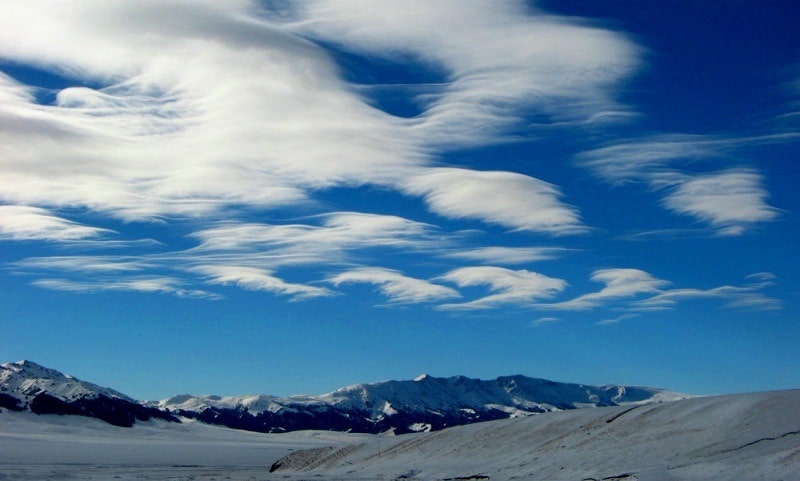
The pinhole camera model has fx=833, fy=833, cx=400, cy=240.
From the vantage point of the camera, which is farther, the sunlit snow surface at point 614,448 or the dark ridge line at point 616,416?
the dark ridge line at point 616,416

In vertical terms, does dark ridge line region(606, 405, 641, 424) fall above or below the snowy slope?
above

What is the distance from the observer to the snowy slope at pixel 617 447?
23531 millimetres

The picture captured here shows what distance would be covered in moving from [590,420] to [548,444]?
122 inches

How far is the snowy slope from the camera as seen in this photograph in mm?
23531

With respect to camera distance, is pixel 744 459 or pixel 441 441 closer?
pixel 744 459

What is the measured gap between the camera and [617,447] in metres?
30.5

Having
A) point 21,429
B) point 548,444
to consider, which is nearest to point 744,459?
point 548,444

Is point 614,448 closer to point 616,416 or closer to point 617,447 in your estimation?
point 617,447

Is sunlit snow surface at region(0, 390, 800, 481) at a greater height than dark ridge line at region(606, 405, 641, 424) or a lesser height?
lesser

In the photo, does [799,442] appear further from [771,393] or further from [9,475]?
[9,475]

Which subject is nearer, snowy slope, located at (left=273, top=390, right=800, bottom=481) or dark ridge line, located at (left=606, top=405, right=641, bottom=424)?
snowy slope, located at (left=273, top=390, right=800, bottom=481)

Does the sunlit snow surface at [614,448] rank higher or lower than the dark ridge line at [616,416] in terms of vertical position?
lower

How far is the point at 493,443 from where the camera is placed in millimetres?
38531

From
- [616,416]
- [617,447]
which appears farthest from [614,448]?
[616,416]
